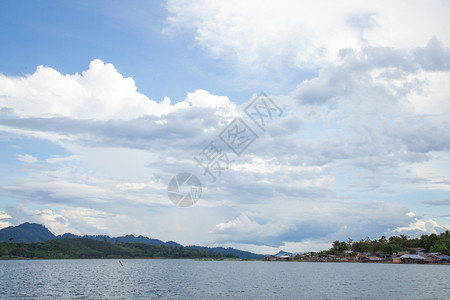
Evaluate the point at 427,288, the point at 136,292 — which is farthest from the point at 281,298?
the point at 427,288

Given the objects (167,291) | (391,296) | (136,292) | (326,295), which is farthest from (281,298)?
(136,292)

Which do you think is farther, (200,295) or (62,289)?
(62,289)

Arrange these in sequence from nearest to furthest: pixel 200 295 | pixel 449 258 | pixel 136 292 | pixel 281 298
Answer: pixel 281 298, pixel 200 295, pixel 136 292, pixel 449 258

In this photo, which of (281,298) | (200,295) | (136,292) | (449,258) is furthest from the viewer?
(449,258)

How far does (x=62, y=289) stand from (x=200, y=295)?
31.3 metres

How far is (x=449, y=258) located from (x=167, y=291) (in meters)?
180

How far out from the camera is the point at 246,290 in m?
78.6

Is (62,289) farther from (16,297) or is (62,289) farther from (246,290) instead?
(246,290)

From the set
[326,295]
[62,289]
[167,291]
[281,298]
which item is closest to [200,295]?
[167,291]

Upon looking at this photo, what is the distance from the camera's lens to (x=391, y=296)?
223ft

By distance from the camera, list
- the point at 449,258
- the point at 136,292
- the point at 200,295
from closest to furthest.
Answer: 1. the point at 200,295
2. the point at 136,292
3. the point at 449,258

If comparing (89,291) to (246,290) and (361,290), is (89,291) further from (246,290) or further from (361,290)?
(361,290)

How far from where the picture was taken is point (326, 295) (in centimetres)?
7050

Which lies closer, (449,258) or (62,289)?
(62,289)
